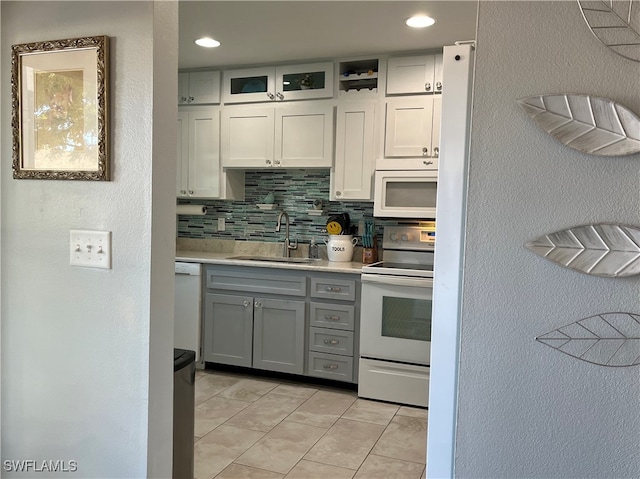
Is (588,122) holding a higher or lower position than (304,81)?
lower

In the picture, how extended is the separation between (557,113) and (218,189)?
3.14 metres

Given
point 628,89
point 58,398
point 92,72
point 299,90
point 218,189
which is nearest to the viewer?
point 628,89

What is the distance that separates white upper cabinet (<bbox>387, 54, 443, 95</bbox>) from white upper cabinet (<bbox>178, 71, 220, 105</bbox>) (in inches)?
54.3

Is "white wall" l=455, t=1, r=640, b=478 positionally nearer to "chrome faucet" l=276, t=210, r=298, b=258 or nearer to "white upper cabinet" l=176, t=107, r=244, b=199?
"chrome faucet" l=276, t=210, r=298, b=258

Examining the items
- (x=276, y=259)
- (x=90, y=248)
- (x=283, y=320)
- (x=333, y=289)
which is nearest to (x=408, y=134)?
(x=333, y=289)

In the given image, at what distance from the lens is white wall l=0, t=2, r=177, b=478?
4.70 ft

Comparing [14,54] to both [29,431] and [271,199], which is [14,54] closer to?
[29,431]

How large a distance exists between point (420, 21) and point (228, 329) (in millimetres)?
2426

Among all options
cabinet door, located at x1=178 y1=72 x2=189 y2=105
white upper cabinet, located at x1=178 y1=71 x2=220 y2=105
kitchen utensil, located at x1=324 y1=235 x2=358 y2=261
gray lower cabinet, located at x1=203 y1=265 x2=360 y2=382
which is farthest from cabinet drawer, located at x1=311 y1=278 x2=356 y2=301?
cabinet door, located at x1=178 y1=72 x2=189 y2=105

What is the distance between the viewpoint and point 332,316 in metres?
3.40

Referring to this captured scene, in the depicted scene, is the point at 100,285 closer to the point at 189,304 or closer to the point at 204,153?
the point at 189,304

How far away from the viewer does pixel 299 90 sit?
3660 millimetres

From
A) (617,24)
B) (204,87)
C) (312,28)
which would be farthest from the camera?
(204,87)

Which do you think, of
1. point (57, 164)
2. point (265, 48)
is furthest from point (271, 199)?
point (57, 164)
